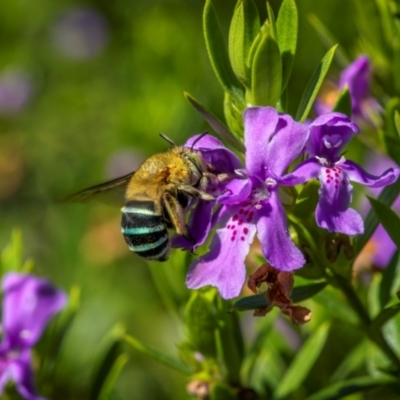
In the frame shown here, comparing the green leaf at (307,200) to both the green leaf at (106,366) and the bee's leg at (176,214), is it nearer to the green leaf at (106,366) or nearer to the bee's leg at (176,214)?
the bee's leg at (176,214)

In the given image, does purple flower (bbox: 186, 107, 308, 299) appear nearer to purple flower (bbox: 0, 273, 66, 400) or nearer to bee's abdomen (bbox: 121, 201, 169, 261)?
bee's abdomen (bbox: 121, 201, 169, 261)

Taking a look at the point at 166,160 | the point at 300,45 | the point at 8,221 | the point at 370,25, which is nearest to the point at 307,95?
the point at 166,160

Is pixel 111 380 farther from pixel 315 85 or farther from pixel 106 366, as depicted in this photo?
pixel 315 85

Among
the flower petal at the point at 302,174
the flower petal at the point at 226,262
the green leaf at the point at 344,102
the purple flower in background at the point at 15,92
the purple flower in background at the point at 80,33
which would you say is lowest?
the purple flower in background at the point at 15,92

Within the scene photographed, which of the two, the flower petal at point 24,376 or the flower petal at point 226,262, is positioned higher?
the flower petal at point 226,262

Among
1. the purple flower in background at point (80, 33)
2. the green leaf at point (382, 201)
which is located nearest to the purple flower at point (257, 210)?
the green leaf at point (382, 201)

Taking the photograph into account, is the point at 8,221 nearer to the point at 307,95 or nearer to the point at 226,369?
the point at 226,369
